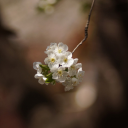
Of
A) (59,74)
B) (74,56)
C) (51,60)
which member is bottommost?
(59,74)

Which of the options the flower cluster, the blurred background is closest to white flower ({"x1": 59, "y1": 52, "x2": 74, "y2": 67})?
the flower cluster

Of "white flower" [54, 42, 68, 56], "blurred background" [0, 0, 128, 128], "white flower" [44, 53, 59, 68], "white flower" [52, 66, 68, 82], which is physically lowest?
"white flower" [52, 66, 68, 82]

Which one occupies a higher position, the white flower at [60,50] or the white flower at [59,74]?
the white flower at [60,50]

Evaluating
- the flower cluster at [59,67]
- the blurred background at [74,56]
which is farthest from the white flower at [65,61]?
the blurred background at [74,56]

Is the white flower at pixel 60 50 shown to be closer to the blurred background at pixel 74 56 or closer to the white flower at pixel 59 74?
the white flower at pixel 59 74

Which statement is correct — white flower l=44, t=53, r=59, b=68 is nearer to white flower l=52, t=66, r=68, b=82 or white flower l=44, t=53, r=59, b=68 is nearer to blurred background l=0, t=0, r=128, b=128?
white flower l=52, t=66, r=68, b=82

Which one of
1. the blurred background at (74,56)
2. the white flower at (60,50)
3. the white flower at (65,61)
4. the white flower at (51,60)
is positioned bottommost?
the white flower at (65,61)

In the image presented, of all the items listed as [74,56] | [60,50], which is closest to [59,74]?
[60,50]

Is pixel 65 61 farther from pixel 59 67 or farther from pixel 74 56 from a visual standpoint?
pixel 74 56

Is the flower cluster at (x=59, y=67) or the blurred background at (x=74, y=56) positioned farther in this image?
the blurred background at (x=74, y=56)

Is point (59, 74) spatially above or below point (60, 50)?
below
